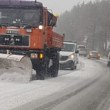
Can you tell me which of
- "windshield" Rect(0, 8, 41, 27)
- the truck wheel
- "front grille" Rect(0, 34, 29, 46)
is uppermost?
"windshield" Rect(0, 8, 41, 27)

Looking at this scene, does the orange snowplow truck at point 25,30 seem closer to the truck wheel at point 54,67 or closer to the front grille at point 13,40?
the front grille at point 13,40

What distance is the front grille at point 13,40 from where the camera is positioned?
19.1m

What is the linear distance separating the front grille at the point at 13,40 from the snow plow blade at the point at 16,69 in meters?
0.85

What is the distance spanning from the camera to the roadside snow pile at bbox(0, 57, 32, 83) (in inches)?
709

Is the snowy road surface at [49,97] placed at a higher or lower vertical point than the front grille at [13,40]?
lower

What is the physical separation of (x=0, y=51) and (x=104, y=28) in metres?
103

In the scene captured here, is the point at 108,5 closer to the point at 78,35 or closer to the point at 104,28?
the point at 78,35

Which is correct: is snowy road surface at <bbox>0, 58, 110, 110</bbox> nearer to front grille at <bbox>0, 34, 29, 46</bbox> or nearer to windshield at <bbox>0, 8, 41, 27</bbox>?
front grille at <bbox>0, 34, 29, 46</bbox>

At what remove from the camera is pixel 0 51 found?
1962 cm

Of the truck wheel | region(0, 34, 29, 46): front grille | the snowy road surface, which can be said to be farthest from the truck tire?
the truck wheel

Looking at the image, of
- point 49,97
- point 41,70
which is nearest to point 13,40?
point 41,70

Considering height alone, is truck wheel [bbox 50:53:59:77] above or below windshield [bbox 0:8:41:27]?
below

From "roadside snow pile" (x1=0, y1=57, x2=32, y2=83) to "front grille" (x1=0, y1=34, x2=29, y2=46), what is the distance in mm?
993

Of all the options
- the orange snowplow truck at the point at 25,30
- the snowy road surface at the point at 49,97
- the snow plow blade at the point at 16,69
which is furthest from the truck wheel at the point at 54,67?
the snowy road surface at the point at 49,97
